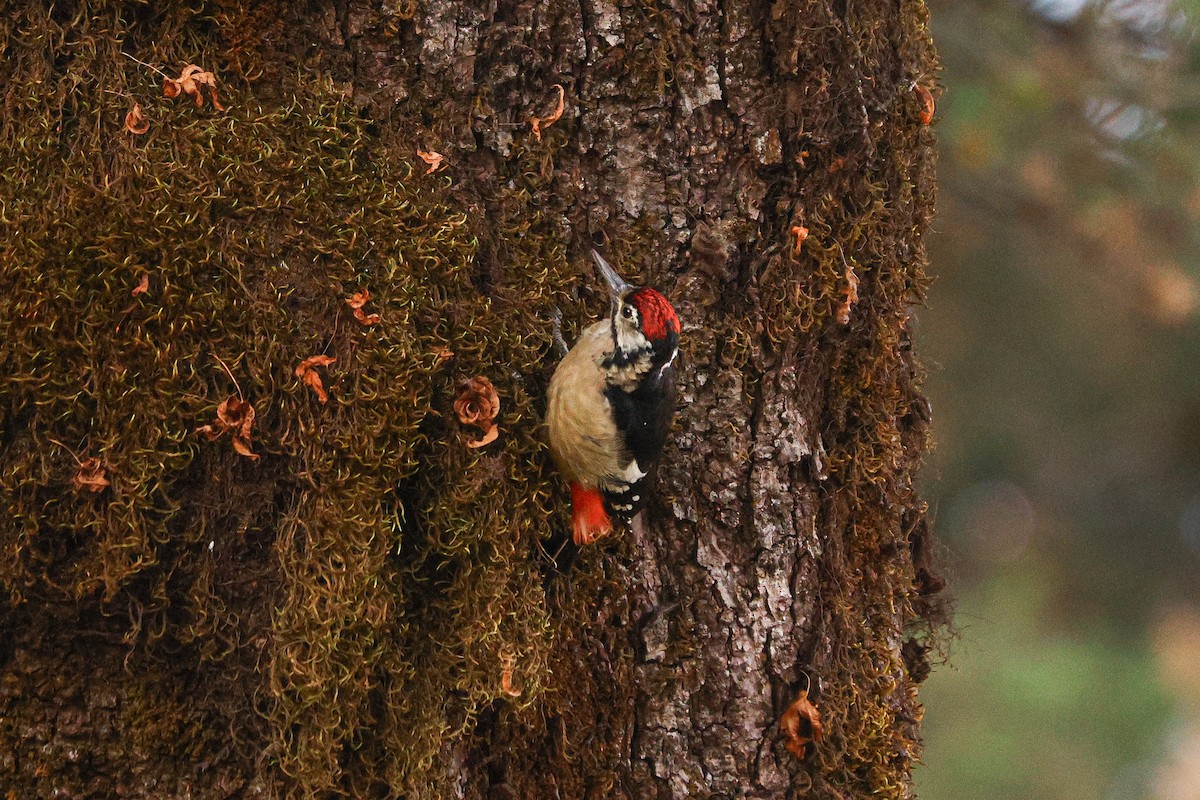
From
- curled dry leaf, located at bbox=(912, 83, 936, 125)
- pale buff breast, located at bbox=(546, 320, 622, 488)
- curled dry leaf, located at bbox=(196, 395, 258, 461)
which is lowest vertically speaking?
curled dry leaf, located at bbox=(196, 395, 258, 461)

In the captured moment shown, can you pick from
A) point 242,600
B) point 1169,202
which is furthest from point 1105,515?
point 242,600

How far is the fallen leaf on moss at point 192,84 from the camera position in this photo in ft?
7.06

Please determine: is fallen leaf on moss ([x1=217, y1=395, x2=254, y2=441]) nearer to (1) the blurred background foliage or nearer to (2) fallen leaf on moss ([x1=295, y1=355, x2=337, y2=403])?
(2) fallen leaf on moss ([x1=295, y1=355, x2=337, y2=403])

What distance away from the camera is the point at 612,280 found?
234 cm

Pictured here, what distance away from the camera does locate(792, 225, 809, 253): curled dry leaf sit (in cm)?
234

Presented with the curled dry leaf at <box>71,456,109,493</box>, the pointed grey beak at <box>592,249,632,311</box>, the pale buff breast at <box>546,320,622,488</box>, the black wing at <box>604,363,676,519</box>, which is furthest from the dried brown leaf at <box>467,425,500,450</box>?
the curled dry leaf at <box>71,456,109,493</box>

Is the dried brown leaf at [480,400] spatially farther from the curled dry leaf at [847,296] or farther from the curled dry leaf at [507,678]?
the curled dry leaf at [847,296]

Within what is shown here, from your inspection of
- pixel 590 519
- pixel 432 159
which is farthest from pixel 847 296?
pixel 432 159

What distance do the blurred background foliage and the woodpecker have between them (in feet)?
2.74

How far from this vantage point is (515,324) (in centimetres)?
232

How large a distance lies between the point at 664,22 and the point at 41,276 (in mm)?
1430

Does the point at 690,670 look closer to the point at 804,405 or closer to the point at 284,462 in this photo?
the point at 804,405

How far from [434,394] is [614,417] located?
0.47 meters

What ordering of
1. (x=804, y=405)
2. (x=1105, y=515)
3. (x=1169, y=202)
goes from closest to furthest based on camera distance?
(x=804, y=405) < (x=1169, y=202) < (x=1105, y=515)
